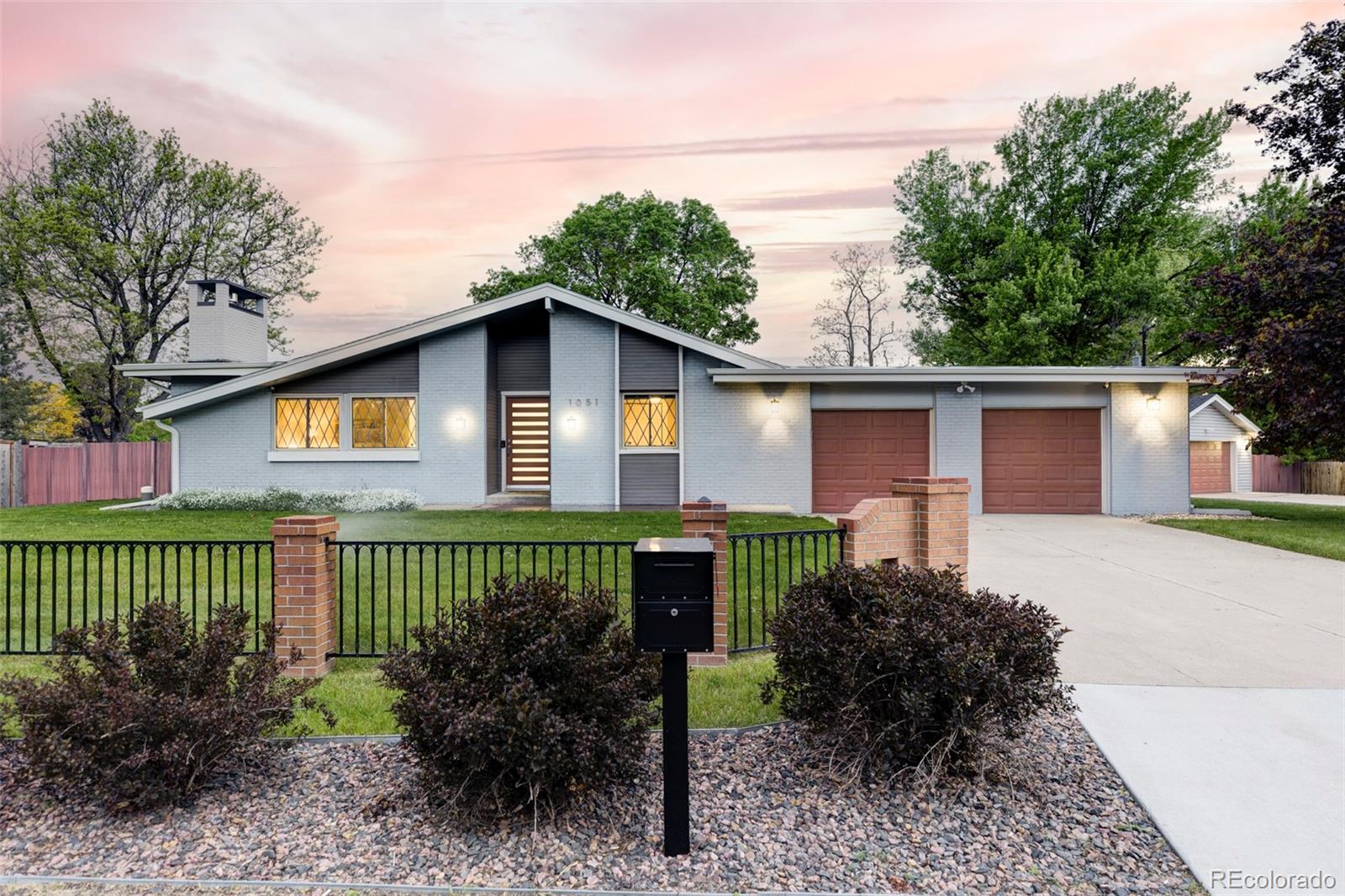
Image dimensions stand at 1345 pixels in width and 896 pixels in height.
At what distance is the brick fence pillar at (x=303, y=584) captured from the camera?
476 cm

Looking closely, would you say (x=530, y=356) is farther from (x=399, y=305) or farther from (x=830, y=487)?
(x=399, y=305)

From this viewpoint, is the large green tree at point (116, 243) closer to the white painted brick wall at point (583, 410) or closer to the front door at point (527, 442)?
the front door at point (527, 442)

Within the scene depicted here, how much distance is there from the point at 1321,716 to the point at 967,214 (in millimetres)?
27036

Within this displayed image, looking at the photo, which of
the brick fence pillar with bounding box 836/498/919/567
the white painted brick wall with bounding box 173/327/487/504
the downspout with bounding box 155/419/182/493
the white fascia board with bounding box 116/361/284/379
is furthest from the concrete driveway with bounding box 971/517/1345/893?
the downspout with bounding box 155/419/182/493

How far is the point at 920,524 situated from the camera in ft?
17.7

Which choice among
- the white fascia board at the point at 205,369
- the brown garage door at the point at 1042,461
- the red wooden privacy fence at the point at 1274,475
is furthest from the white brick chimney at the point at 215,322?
the red wooden privacy fence at the point at 1274,475

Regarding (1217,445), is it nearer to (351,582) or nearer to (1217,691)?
(1217,691)

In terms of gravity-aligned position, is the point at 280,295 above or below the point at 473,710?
above

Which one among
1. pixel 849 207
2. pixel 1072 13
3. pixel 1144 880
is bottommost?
pixel 1144 880

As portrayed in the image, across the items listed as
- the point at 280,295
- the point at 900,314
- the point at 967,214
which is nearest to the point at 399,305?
the point at 280,295

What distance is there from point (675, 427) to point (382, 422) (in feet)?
20.5

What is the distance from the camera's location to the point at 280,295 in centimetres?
2773

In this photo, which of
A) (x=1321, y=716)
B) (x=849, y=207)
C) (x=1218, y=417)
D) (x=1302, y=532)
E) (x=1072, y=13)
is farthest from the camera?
(x=1218, y=417)

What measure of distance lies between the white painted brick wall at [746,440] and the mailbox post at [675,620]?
1190 cm
